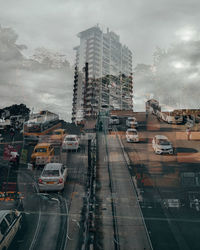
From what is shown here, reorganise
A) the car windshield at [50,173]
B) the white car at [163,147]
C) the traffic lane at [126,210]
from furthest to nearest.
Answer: the white car at [163,147], the car windshield at [50,173], the traffic lane at [126,210]

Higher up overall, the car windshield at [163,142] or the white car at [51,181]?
the car windshield at [163,142]

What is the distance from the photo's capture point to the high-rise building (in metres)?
118

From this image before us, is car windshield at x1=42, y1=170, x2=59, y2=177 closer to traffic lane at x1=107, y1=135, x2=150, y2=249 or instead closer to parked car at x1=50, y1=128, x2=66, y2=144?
traffic lane at x1=107, y1=135, x2=150, y2=249

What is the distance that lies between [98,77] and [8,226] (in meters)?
126

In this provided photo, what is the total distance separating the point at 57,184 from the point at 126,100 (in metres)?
133

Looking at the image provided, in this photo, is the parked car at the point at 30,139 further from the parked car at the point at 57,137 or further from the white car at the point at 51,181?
the white car at the point at 51,181

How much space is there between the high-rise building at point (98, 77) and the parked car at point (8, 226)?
105 m

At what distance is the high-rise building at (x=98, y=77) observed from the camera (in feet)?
386

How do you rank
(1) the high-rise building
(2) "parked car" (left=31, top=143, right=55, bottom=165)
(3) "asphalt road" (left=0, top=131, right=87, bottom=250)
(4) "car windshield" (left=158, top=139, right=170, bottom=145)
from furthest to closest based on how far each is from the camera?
(1) the high-rise building < (4) "car windshield" (left=158, top=139, right=170, bottom=145) < (2) "parked car" (left=31, top=143, right=55, bottom=165) < (3) "asphalt road" (left=0, top=131, right=87, bottom=250)

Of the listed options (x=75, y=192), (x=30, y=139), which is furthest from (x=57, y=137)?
(x=75, y=192)

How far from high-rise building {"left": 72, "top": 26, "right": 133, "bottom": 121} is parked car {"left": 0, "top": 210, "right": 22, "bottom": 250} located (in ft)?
343

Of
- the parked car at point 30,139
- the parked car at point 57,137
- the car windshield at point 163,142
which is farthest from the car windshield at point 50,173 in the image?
the parked car at point 30,139

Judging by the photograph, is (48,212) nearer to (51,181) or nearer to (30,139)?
(51,181)

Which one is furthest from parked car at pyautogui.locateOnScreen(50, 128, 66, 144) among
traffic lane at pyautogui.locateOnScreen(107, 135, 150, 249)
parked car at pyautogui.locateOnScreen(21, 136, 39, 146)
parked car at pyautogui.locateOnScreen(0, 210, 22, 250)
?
parked car at pyautogui.locateOnScreen(0, 210, 22, 250)
